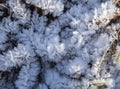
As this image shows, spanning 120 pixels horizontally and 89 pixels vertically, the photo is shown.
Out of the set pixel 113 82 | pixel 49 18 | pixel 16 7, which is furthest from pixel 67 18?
pixel 113 82

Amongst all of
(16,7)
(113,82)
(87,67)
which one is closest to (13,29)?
(16,7)

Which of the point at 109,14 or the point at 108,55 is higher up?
the point at 109,14

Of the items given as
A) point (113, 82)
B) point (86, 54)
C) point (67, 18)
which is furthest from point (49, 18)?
point (113, 82)

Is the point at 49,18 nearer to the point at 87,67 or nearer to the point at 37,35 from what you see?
the point at 37,35

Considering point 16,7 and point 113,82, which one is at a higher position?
point 16,7

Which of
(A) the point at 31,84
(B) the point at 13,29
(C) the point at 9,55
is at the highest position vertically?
(B) the point at 13,29

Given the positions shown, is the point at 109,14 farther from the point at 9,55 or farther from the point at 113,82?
the point at 9,55
